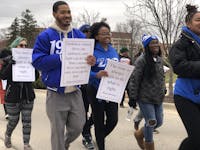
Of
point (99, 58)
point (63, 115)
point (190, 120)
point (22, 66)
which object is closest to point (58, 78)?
point (63, 115)

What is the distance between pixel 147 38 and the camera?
606 cm

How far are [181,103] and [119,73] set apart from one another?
1.45 meters

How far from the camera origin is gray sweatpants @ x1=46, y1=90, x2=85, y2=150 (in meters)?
5.00

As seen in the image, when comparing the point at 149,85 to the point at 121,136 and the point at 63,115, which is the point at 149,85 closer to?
the point at 63,115

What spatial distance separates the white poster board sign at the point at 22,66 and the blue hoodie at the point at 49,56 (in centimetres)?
155

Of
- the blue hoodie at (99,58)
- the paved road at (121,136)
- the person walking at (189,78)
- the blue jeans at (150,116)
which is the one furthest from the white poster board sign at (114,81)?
the paved road at (121,136)

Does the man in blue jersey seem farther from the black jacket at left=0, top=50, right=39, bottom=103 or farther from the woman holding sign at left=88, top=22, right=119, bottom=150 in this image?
the black jacket at left=0, top=50, right=39, bottom=103

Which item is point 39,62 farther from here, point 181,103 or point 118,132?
point 118,132

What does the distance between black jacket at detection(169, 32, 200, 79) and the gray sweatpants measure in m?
1.29

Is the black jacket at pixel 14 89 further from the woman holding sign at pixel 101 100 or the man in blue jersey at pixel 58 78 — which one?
the man in blue jersey at pixel 58 78

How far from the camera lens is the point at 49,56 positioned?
478 centimetres

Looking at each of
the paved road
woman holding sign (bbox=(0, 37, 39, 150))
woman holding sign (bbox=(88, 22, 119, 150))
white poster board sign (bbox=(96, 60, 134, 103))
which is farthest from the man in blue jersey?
the paved road

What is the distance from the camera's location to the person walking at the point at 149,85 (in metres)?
5.99

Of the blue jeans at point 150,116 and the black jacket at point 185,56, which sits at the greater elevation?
the black jacket at point 185,56
